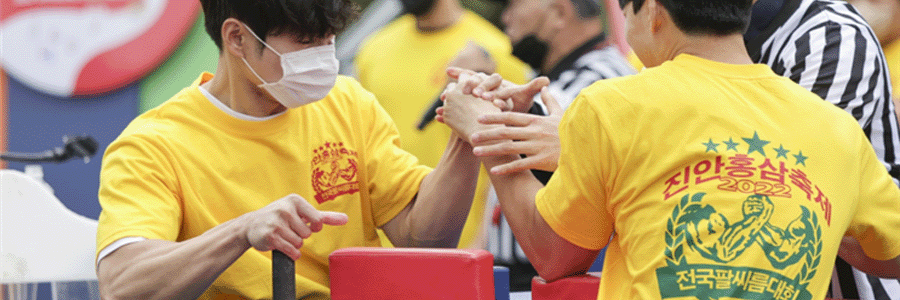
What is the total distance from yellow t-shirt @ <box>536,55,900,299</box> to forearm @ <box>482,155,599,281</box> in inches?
2.6

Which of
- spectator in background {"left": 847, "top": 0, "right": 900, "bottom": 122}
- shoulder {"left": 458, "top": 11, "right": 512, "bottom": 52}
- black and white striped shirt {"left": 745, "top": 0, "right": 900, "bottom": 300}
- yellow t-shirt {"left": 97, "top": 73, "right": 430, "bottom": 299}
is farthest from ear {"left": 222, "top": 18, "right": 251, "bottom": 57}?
spectator in background {"left": 847, "top": 0, "right": 900, "bottom": 122}

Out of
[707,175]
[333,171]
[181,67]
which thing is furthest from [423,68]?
[707,175]

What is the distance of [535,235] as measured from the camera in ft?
4.24

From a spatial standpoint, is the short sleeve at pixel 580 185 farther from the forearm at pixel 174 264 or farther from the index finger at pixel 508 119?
the forearm at pixel 174 264

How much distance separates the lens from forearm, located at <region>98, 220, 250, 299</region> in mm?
1467

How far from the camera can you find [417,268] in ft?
4.62

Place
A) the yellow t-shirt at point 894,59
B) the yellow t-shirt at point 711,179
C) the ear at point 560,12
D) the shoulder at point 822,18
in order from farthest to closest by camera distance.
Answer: the ear at point 560,12, the yellow t-shirt at point 894,59, the shoulder at point 822,18, the yellow t-shirt at point 711,179

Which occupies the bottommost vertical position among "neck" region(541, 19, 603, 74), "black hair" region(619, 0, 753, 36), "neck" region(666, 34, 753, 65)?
"neck" region(541, 19, 603, 74)

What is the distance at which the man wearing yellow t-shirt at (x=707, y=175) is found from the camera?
43.8 inches

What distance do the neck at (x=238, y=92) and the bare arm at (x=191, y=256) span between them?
0.39m

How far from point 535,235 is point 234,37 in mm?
897

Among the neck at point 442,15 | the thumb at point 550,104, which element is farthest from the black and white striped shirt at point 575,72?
the thumb at point 550,104

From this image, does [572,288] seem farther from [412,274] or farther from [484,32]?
[484,32]

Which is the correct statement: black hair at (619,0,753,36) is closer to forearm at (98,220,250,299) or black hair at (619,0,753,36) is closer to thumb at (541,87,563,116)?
thumb at (541,87,563,116)
